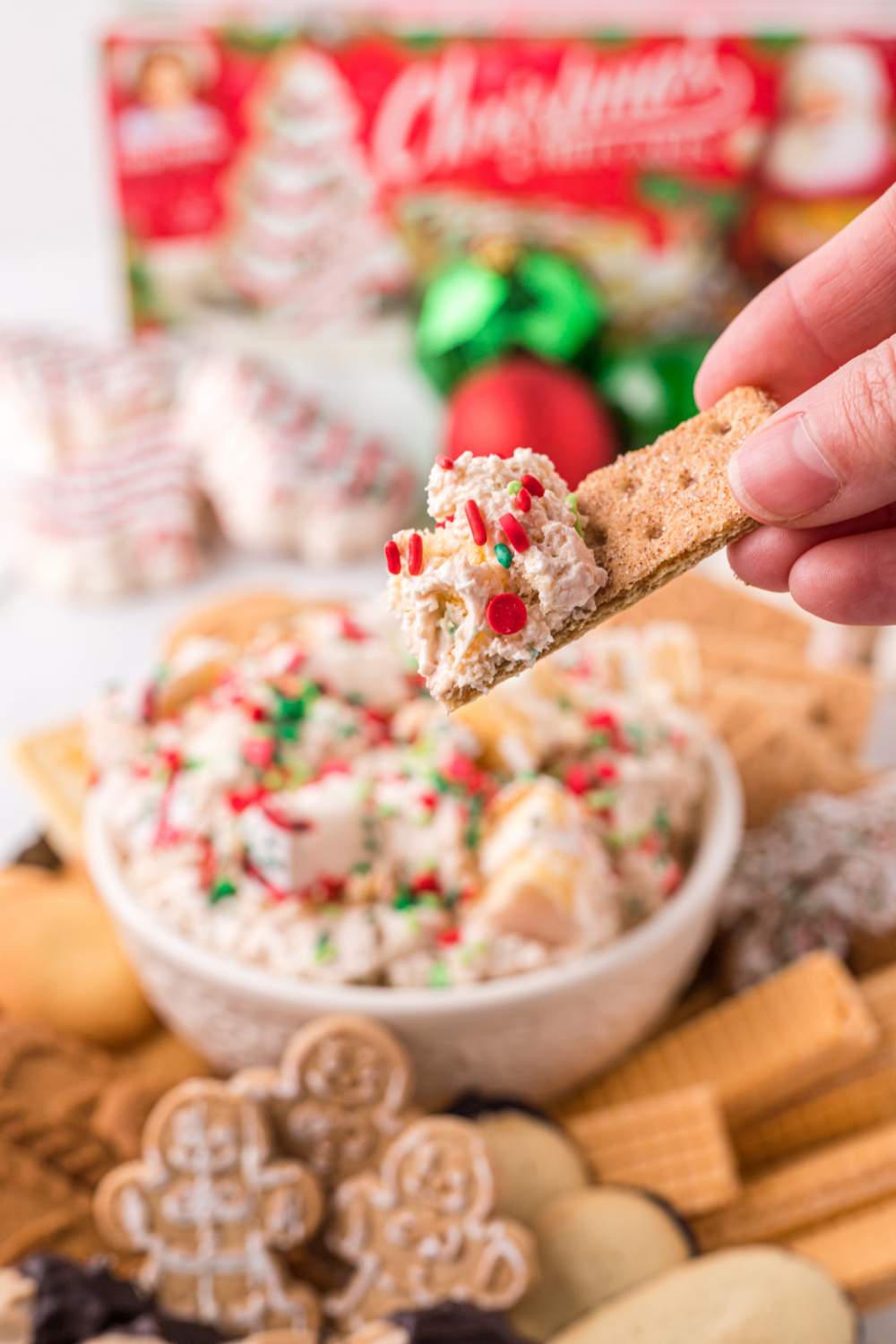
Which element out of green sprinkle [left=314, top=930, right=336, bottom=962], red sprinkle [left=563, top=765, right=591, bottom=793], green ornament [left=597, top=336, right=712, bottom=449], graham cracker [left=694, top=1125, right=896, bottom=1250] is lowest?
graham cracker [left=694, top=1125, right=896, bottom=1250]

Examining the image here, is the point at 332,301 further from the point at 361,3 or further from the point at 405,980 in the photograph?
the point at 405,980

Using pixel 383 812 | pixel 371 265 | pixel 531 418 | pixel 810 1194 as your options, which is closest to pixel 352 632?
pixel 383 812

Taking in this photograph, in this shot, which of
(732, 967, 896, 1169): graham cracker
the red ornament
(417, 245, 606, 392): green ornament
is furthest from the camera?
(417, 245, 606, 392): green ornament


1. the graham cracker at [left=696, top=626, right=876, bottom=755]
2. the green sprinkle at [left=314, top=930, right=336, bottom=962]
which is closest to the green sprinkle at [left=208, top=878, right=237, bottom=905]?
the green sprinkle at [left=314, top=930, right=336, bottom=962]

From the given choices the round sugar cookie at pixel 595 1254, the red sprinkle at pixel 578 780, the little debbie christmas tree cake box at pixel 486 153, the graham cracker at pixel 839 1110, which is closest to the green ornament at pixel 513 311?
the little debbie christmas tree cake box at pixel 486 153

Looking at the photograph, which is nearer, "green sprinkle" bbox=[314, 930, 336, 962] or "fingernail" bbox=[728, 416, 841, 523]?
"fingernail" bbox=[728, 416, 841, 523]

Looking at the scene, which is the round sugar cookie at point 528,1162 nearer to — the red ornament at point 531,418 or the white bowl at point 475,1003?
the white bowl at point 475,1003

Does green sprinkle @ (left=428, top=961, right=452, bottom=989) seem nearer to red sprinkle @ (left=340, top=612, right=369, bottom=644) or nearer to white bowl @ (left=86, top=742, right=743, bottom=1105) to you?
white bowl @ (left=86, top=742, right=743, bottom=1105)
